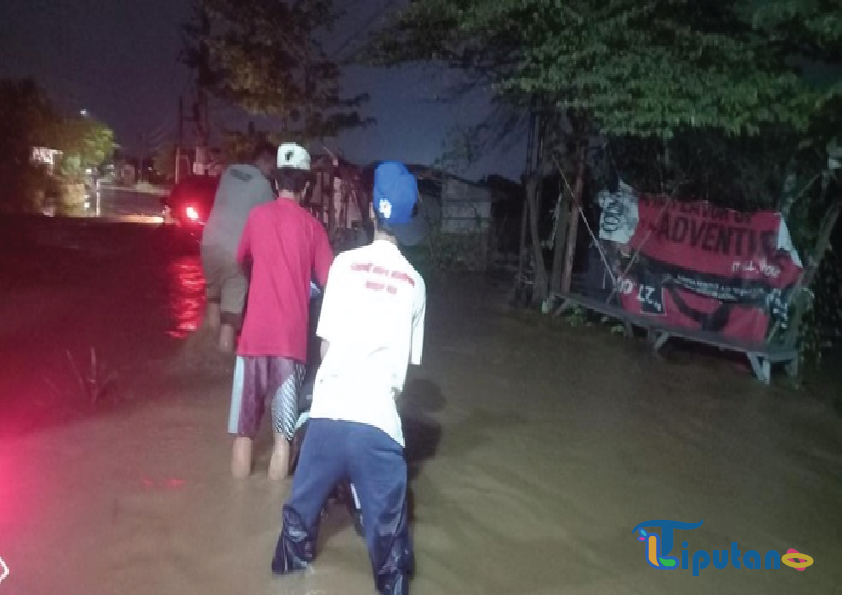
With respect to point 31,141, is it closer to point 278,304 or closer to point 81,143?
point 81,143

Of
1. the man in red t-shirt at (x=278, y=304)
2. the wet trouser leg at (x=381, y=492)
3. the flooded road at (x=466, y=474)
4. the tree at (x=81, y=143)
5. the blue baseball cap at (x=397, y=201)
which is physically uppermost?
the tree at (x=81, y=143)

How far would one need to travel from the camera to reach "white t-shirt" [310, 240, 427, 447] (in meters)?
3.57

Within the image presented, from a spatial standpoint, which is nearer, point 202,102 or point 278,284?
point 278,284

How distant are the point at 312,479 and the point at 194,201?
684 inches

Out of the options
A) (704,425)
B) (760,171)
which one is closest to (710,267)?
(760,171)

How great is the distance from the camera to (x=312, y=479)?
3.62m

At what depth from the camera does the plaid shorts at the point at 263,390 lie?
15.6 ft

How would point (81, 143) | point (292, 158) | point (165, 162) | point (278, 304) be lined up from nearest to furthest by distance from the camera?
point (278, 304) → point (292, 158) → point (81, 143) → point (165, 162)

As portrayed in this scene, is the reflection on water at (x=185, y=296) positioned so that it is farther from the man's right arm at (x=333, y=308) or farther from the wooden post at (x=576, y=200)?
the man's right arm at (x=333, y=308)

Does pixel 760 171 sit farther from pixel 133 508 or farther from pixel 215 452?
pixel 133 508

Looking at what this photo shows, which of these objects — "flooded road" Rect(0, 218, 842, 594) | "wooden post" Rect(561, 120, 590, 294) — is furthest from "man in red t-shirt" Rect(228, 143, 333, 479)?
"wooden post" Rect(561, 120, 590, 294)

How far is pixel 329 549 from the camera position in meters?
4.35

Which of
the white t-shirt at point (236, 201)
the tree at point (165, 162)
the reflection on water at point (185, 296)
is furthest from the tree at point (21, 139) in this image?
the white t-shirt at point (236, 201)

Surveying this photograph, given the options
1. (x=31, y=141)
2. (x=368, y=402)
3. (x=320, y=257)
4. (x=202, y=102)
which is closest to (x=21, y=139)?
(x=31, y=141)
